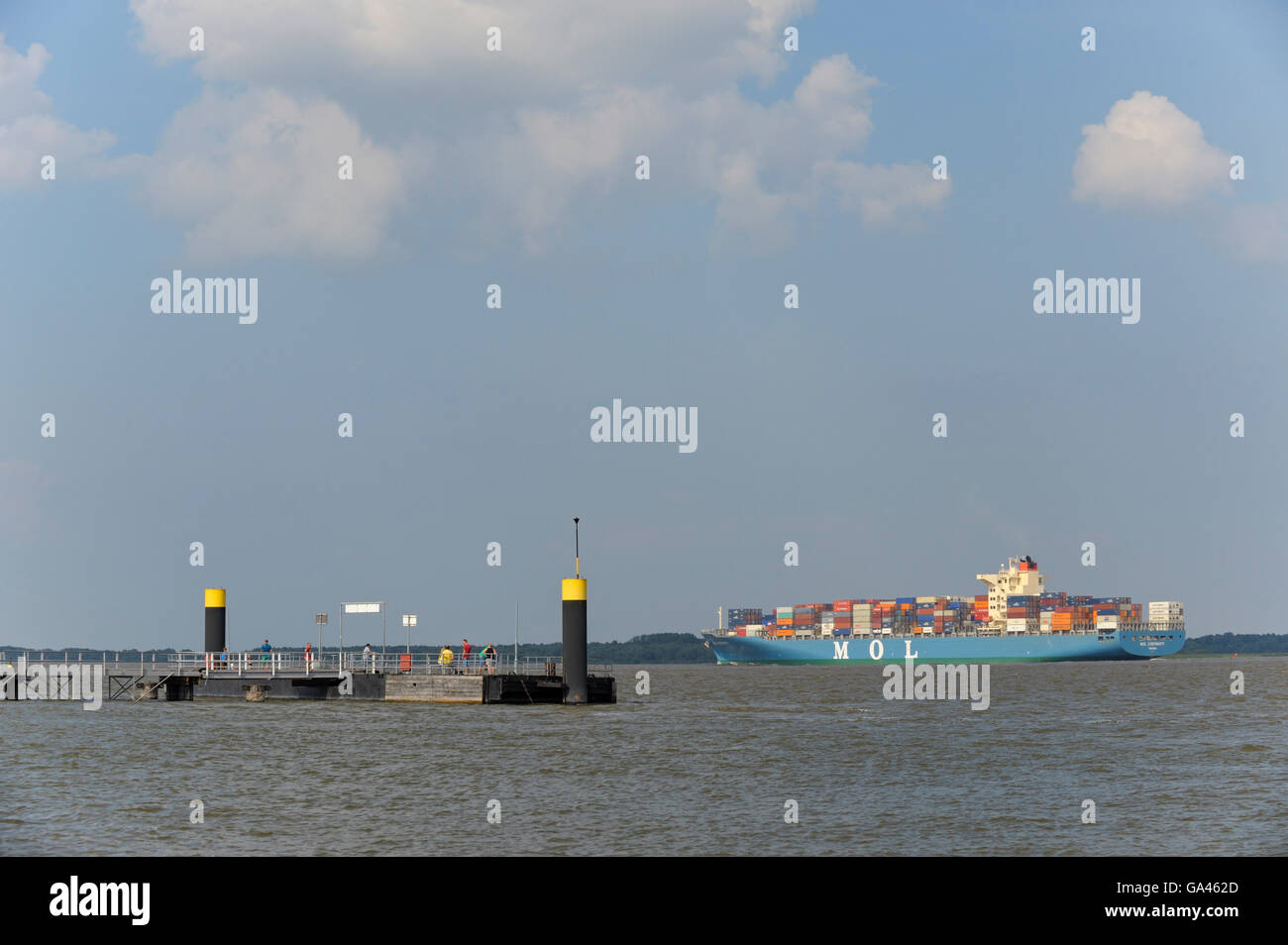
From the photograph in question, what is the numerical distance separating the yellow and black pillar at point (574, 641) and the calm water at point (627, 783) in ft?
5.75

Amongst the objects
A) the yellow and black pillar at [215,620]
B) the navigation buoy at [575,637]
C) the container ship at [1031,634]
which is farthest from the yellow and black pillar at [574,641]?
the container ship at [1031,634]

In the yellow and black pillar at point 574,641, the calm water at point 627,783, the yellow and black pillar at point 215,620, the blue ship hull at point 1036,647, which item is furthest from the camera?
the blue ship hull at point 1036,647

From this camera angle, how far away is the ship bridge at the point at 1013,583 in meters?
195

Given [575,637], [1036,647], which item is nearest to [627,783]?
[575,637]

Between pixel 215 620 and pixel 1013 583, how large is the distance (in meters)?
149

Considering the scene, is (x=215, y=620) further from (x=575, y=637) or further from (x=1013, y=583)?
(x=1013, y=583)

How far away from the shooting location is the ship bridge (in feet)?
640

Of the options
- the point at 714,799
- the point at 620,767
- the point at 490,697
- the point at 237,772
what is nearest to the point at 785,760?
the point at 620,767

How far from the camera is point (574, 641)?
53875 mm

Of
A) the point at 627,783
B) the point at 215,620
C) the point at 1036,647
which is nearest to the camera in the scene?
the point at 627,783

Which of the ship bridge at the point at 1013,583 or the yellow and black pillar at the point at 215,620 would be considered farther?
the ship bridge at the point at 1013,583

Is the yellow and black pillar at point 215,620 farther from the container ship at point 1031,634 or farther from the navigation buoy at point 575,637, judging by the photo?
the container ship at point 1031,634

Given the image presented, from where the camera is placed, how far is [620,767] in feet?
115
